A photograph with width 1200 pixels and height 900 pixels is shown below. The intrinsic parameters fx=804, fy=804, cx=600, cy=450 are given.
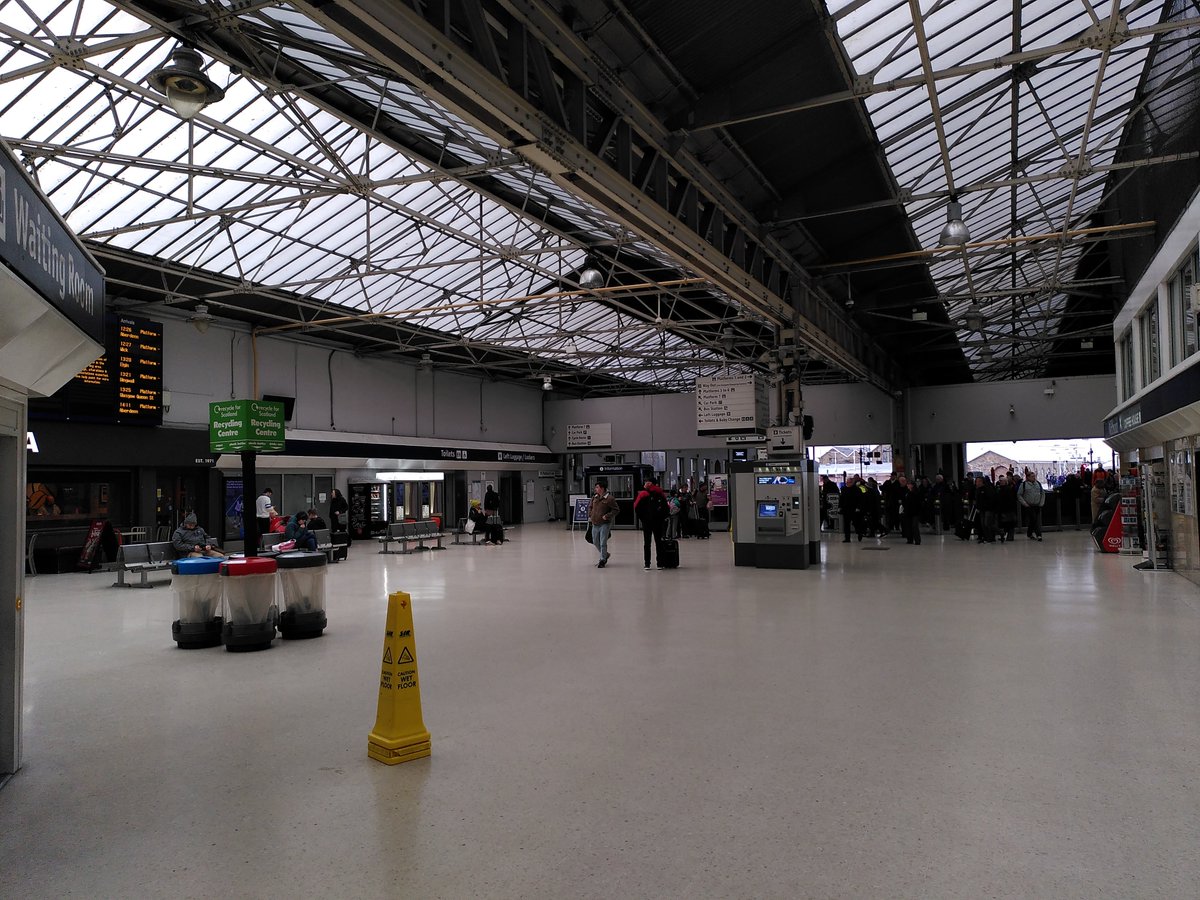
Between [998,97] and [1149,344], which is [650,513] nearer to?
[998,97]

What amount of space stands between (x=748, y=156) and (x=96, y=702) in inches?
367

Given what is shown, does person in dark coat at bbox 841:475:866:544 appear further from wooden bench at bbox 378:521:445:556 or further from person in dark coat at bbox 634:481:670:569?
wooden bench at bbox 378:521:445:556

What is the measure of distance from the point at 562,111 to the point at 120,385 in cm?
1513

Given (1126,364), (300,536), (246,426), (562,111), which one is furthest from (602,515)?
(1126,364)

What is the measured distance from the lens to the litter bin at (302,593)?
27.3 ft

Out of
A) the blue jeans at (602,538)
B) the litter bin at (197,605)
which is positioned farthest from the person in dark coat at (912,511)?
the litter bin at (197,605)

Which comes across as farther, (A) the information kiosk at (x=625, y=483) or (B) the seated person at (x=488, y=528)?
(A) the information kiosk at (x=625, y=483)

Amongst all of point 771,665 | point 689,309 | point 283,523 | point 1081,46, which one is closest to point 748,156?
point 1081,46

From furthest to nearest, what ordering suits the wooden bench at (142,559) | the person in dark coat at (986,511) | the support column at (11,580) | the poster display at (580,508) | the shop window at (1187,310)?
the poster display at (580,508), the person in dark coat at (986,511), the wooden bench at (142,559), the shop window at (1187,310), the support column at (11,580)

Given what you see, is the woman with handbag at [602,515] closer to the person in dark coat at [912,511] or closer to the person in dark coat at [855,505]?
the person in dark coat at [855,505]

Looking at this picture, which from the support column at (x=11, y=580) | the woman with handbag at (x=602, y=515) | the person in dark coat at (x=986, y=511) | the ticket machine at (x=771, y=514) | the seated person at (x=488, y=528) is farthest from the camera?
the seated person at (x=488, y=528)

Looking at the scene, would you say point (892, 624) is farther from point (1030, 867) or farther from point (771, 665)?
point (1030, 867)

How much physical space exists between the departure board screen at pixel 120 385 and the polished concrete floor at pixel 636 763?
908cm

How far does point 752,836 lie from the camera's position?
363cm
